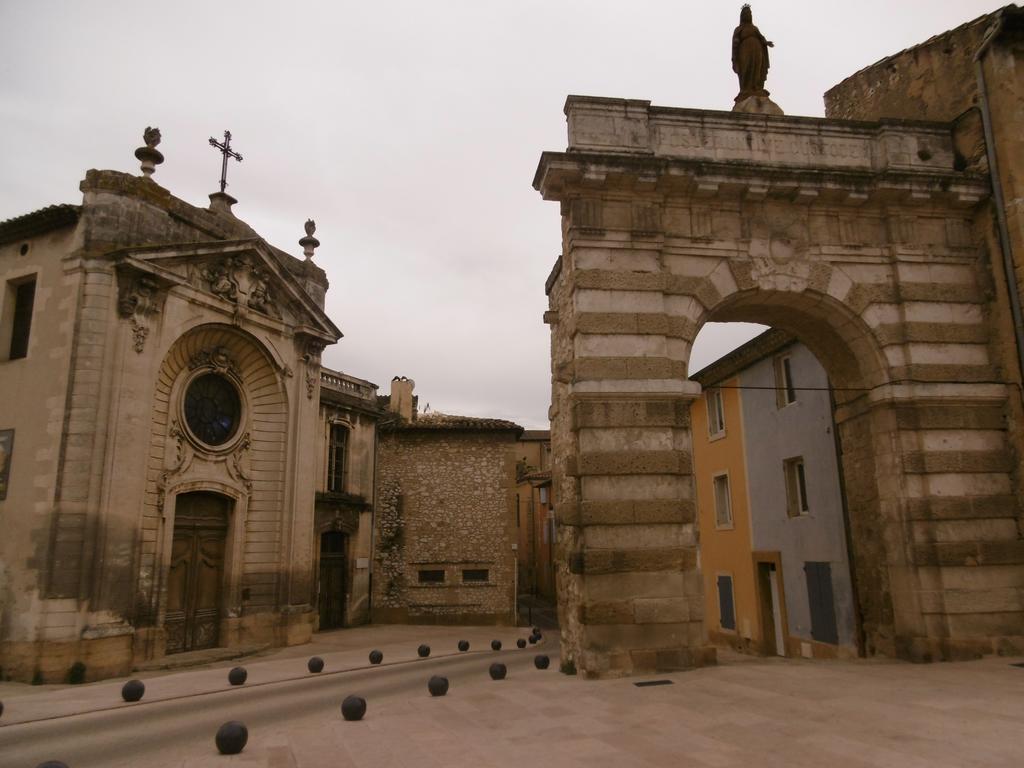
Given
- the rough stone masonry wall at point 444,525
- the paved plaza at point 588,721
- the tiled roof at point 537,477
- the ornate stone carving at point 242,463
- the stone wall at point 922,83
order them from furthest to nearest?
the tiled roof at point 537,477 < the rough stone masonry wall at point 444,525 < the ornate stone carving at point 242,463 < the stone wall at point 922,83 < the paved plaza at point 588,721

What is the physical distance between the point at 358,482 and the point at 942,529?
1833 cm

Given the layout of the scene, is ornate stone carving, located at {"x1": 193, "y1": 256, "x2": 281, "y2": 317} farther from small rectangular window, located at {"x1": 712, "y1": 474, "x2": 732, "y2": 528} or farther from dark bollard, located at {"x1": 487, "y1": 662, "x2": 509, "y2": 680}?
small rectangular window, located at {"x1": 712, "y1": 474, "x2": 732, "y2": 528}

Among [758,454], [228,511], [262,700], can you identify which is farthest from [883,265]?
[228,511]

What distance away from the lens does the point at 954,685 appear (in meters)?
8.23

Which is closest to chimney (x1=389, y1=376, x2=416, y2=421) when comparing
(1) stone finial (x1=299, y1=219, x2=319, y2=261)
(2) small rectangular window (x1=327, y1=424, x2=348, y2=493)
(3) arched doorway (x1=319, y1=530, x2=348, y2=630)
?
(2) small rectangular window (x1=327, y1=424, x2=348, y2=493)

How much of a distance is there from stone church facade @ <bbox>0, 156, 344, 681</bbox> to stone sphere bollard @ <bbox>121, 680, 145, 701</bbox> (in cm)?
312

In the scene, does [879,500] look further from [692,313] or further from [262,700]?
[262,700]

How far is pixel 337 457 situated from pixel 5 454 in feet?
35.9

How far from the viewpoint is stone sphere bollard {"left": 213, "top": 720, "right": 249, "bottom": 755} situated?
21.5ft

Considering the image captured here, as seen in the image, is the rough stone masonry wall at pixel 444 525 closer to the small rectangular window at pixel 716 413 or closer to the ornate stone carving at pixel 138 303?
the small rectangular window at pixel 716 413

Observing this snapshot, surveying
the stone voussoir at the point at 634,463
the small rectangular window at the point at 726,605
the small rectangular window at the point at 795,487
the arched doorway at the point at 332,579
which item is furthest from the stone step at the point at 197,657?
the small rectangular window at the point at 795,487

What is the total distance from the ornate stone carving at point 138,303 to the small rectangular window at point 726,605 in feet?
53.5

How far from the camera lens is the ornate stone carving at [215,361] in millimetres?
16359

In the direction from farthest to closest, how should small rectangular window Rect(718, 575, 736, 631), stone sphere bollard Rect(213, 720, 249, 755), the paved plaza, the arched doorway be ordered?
the arched doorway, small rectangular window Rect(718, 575, 736, 631), stone sphere bollard Rect(213, 720, 249, 755), the paved plaza
